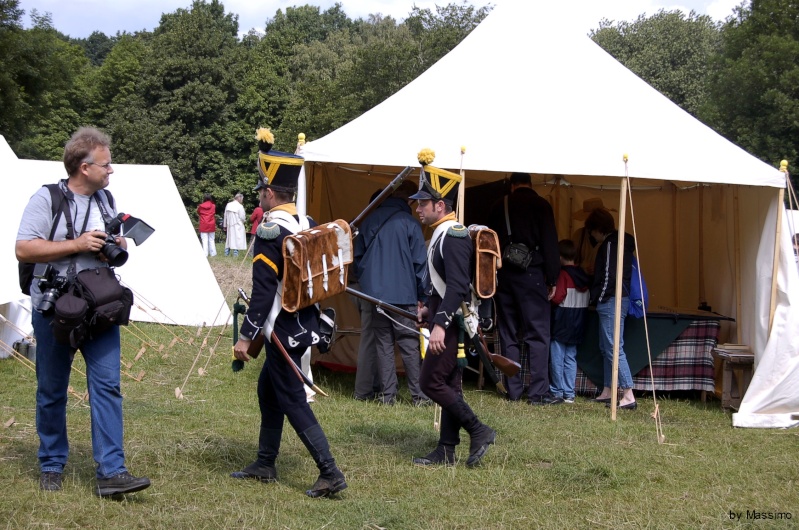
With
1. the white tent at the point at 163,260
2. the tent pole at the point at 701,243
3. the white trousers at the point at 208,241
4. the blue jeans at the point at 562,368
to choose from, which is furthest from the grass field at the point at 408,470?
the white trousers at the point at 208,241

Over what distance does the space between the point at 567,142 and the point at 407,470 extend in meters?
2.93

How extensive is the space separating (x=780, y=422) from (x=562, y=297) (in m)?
1.85

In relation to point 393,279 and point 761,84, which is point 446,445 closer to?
point 393,279

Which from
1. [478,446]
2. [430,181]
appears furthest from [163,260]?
[478,446]

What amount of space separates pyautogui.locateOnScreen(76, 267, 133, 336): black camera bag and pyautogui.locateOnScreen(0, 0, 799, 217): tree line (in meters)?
21.0

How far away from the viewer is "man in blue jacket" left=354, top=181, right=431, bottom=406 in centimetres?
661

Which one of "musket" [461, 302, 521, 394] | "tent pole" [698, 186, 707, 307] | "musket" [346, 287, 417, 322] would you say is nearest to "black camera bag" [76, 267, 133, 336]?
"musket" [346, 287, 417, 322]

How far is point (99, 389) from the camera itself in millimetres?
3906

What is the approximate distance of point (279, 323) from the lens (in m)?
4.18

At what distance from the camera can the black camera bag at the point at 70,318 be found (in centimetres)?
370

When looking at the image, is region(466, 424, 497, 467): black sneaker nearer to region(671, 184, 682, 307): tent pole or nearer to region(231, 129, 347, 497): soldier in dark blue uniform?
region(231, 129, 347, 497): soldier in dark blue uniform

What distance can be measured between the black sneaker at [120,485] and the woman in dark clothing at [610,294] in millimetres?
3998

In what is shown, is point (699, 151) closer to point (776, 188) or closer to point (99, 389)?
point (776, 188)

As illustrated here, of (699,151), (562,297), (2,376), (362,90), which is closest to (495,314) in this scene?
(562,297)
